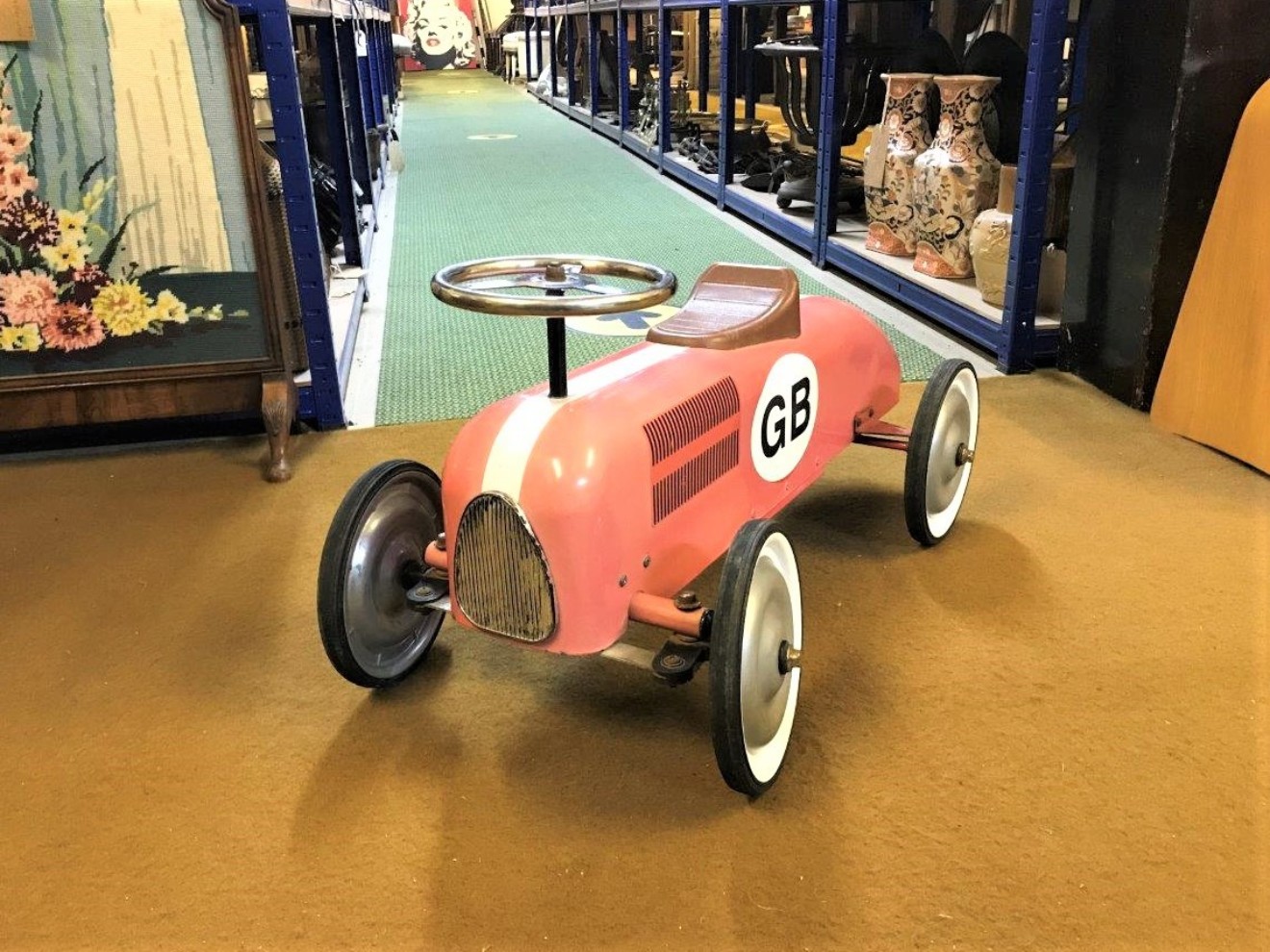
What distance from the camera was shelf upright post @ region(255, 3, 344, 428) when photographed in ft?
6.09

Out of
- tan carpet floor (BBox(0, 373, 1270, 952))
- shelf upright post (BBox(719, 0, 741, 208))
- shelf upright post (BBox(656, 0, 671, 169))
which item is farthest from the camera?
shelf upright post (BBox(656, 0, 671, 169))

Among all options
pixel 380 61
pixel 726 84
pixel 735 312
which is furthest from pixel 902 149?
pixel 380 61

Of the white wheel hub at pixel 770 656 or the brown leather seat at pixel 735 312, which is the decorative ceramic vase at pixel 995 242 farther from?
the white wheel hub at pixel 770 656

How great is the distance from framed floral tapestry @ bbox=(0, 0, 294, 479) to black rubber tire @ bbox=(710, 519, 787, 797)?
114 centimetres

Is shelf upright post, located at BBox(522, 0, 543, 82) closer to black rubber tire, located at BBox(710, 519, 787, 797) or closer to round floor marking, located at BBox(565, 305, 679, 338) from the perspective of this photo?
round floor marking, located at BBox(565, 305, 679, 338)

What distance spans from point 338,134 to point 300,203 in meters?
1.30

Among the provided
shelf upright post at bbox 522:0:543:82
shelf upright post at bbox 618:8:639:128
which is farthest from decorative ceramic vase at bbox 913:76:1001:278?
shelf upright post at bbox 522:0:543:82

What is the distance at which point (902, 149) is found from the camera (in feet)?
9.36

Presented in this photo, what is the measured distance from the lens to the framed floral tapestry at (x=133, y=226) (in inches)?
68.5

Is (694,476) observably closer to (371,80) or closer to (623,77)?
(371,80)

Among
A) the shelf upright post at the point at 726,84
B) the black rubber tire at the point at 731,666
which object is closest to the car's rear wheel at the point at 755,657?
the black rubber tire at the point at 731,666

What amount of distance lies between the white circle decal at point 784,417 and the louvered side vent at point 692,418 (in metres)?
0.07

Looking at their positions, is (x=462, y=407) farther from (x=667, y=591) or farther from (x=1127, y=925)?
(x=1127, y=925)

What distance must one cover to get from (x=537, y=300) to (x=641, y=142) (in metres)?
5.19
